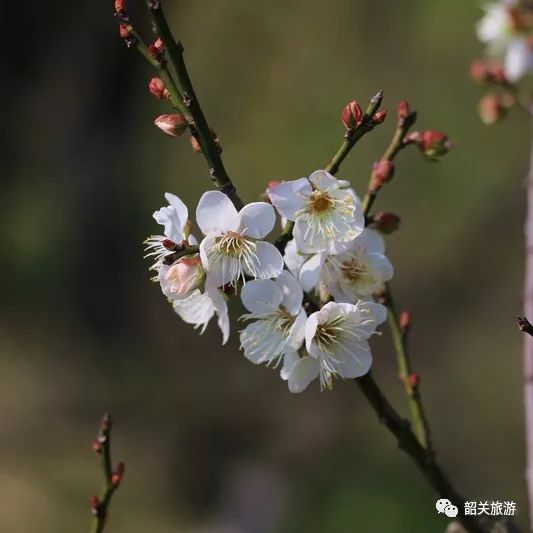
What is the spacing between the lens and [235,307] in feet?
8.43

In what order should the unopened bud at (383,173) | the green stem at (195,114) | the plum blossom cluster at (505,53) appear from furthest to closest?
the plum blossom cluster at (505,53)
the unopened bud at (383,173)
the green stem at (195,114)

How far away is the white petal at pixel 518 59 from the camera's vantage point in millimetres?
1029

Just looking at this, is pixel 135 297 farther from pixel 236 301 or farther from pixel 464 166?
pixel 464 166

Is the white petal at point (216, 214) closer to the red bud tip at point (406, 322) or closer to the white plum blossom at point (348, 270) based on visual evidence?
the white plum blossom at point (348, 270)

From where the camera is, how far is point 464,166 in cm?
251

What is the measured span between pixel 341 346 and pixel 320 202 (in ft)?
0.34

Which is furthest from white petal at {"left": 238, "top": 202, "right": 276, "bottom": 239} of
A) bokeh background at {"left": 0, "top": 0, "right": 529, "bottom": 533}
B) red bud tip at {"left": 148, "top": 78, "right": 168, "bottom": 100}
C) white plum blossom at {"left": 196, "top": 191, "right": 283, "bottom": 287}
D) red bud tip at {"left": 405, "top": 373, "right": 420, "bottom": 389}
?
bokeh background at {"left": 0, "top": 0, "right": 529, "bottom": 533}

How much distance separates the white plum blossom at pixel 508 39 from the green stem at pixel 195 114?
1.99 feet

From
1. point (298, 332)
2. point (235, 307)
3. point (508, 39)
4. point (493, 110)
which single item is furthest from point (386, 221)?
point (235, 307)

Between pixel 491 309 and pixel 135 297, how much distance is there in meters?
1.38

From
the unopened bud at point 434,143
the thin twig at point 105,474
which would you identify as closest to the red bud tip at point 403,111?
the unopened bud at point 434,143

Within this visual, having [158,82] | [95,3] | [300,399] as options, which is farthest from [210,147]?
[95,3]

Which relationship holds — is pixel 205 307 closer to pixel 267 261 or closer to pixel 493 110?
pixel 267 261

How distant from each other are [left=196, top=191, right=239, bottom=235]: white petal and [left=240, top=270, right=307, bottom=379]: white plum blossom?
48 mm
